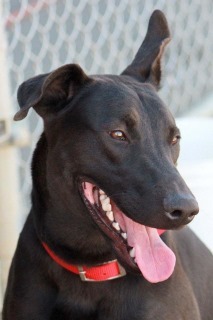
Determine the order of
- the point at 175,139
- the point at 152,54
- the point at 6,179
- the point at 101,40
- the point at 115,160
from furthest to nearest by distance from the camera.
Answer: the point at 101,40 < the point at 6,179 < the point at 152,54 < the point at 175,139 < the point at 115,160

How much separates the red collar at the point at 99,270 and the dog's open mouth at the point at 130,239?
13cm

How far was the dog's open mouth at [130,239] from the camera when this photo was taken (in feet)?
11.3

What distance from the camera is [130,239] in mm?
3504

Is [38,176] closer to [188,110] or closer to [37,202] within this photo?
[37,202]

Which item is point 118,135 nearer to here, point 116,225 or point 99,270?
point 116,225

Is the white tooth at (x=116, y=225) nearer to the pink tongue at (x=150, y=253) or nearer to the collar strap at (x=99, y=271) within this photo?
the pink tongue at (x=150, y=253)

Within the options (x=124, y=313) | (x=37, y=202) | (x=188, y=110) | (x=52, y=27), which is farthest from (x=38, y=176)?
(x=188, y=110)

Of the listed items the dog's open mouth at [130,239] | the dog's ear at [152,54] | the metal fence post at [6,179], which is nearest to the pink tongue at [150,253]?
the dog's open mouth at [130,239]

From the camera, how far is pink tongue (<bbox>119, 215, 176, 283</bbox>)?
3.46m

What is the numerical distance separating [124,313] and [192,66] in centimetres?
352

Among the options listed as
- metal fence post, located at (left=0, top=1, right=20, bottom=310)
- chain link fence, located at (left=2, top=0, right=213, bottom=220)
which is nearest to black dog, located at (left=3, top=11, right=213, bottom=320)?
metal fence post, located at (left=0, top=1, right=20, bottom=310)

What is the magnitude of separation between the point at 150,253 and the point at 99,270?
26 cm

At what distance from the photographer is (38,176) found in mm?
3744

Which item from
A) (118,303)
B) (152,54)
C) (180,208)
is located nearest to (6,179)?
(152,54)
